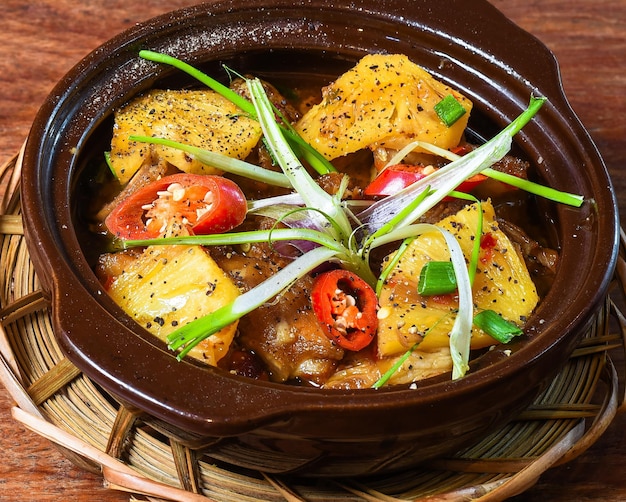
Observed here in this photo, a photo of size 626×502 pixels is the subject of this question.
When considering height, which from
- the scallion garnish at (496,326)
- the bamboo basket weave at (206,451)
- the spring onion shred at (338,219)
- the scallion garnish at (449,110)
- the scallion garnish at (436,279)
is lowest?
the bamboo basket weave at (206,451)

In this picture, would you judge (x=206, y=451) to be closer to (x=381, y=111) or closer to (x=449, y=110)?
(x=381, y=111)

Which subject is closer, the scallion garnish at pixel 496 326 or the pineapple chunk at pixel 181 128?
the scallion garnish at pixel 496 326

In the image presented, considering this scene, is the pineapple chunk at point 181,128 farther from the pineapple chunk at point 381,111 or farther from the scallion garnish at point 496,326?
the scallion garnish at point 496,326

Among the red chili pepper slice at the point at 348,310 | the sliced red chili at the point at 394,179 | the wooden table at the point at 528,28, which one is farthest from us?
the wooden table at the point at 528,28

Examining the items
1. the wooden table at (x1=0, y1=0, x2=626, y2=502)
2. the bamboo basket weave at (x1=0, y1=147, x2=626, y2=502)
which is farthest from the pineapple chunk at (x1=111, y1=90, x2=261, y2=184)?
the wooden table at (x1=0, y1=0, x2=626, y2=502)

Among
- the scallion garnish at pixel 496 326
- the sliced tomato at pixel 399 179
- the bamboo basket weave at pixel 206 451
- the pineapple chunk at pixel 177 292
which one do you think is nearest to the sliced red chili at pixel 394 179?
the sliced tomato at pixel 399 179
